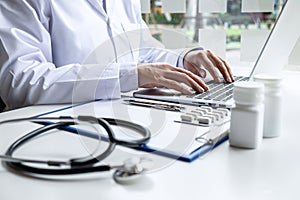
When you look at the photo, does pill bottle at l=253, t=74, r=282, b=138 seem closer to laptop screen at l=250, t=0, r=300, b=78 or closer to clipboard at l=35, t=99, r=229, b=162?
clipboard at l=35, t=99, r=229, b=162

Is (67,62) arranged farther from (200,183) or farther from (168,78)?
(200,183)

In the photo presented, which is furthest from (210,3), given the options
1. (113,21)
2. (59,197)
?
(59,197)

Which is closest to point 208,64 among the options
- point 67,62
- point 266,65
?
point 266,65

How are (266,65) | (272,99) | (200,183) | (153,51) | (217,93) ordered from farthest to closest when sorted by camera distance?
(153,51) → (266,65) → (217,93) → (272,99) → (200,183)

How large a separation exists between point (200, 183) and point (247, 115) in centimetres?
16

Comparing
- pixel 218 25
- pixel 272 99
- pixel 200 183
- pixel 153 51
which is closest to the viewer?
pixel 200 183

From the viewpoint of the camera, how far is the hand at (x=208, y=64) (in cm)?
106

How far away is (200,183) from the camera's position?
1.57 ft

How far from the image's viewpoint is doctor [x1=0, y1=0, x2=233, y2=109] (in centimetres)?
92

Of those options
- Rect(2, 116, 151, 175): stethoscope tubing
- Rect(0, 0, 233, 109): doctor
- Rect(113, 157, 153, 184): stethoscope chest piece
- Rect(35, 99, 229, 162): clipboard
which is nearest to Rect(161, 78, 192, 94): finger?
Rect(0, 0, 233, 109): doctor

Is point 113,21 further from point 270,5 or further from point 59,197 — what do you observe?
point 59,197

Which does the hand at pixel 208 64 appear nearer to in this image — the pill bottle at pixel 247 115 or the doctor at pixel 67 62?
the doctor at pixel 67 62

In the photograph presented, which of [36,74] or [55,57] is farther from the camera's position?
[55,57]

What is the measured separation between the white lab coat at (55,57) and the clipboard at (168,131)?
79mm
